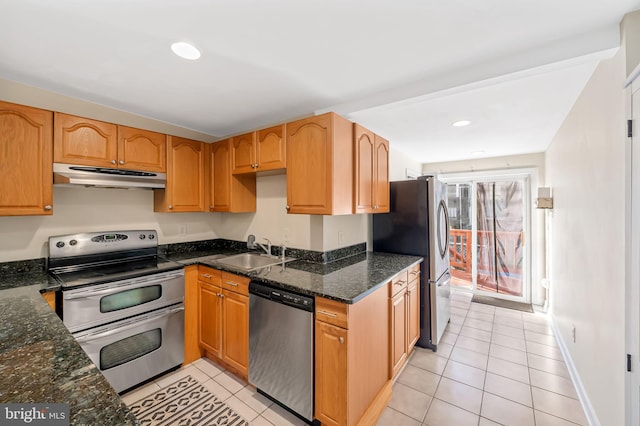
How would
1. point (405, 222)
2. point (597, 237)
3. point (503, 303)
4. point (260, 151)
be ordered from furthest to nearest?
point (503, 303)
point (405, 222)
point (260, 151)
point (597, 237)

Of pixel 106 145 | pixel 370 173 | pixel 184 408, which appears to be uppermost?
pixel 106 145

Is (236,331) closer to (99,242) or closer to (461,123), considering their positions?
(99,242)

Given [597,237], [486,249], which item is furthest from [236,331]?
[486,249]

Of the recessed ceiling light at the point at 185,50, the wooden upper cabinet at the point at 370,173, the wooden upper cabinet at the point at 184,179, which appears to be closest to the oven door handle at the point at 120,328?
the wooden upper cabinet at the point at 184,179

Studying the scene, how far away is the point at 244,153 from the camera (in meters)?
2.70

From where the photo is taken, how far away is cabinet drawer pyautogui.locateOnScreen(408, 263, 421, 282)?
98.3 inches

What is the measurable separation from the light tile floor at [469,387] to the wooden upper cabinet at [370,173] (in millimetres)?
1544

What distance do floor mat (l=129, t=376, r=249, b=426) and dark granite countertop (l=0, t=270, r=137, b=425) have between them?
108cm

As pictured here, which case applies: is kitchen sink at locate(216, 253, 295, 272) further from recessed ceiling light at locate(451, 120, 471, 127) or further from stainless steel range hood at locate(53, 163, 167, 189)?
recessed ceiling light at locate(451, 120, 471, 127)

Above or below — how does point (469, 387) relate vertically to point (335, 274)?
below

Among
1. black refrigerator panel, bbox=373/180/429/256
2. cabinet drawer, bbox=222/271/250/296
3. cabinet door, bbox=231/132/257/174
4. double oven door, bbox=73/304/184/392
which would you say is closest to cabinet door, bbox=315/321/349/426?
cabinet drawer, bbox=222/271/250/296

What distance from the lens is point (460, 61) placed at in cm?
170

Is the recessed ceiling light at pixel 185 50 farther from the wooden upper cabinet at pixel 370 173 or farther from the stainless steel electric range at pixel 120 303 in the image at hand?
the stainless steel electric range at pixel 120 303

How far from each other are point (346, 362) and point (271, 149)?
1.82m
